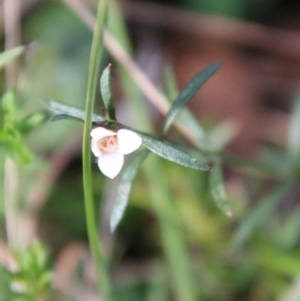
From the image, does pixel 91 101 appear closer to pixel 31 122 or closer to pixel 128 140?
pixel 128 140

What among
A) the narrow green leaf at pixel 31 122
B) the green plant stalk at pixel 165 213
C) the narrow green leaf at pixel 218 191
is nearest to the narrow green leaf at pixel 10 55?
the narrow green leaf at pixel 31 122

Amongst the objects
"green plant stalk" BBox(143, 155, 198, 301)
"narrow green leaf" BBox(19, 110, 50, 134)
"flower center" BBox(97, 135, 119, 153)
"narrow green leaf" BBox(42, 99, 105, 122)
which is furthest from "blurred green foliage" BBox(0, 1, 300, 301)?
"flower center" BBox(97, 135, 119, 153)

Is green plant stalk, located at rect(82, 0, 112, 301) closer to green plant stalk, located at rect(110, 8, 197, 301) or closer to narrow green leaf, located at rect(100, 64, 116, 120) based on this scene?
narrow green leaf, located at rect(100, 64, 116, 120)

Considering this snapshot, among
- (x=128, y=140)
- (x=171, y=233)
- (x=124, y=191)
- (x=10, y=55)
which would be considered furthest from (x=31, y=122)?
(x=171, y=233)

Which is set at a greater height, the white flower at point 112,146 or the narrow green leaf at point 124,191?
the white flower at point 112,146

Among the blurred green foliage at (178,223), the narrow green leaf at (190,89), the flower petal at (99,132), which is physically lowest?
the blurred green foliage at (178,223)

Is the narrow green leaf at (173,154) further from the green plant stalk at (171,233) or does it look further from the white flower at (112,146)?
the green plant stalk at (171,233)

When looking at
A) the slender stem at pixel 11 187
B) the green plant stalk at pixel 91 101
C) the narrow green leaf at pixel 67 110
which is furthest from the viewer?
the slender stem at pixel 11 187
